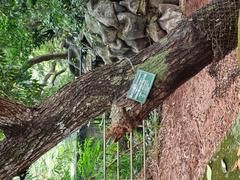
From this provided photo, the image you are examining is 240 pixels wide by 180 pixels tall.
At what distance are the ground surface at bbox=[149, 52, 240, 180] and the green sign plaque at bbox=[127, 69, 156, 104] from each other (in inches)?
50.8

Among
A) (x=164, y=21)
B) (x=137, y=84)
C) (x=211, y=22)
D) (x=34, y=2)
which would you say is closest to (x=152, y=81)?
(x=137, y=84)

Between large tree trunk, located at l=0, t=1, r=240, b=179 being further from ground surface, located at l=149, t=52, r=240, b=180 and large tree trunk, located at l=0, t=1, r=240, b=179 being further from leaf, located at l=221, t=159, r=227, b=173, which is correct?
ground surface, located at l=149, t=52, r=240, b=180

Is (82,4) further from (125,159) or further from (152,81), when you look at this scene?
(152,81)

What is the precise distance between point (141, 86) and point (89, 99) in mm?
318

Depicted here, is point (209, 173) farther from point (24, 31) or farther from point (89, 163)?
point (24, 31)

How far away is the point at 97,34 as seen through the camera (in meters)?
5.17

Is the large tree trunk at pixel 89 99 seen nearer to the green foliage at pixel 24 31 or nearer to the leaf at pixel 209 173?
the leaf at pixel 209 173

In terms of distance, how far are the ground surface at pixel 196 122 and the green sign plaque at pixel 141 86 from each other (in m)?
1.29

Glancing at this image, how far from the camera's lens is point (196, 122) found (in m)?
4.75

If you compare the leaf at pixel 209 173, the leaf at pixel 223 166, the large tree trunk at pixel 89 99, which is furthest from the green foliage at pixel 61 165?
the leaf at pixel 223 166

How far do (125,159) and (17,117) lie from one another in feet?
10.1

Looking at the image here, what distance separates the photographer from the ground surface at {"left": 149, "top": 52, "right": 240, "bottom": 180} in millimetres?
3996

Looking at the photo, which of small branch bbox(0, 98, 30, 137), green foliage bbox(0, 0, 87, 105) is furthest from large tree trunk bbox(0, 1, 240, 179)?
green foliage bbox(0, 0, 87, 105)

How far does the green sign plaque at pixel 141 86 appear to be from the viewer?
2.51m
